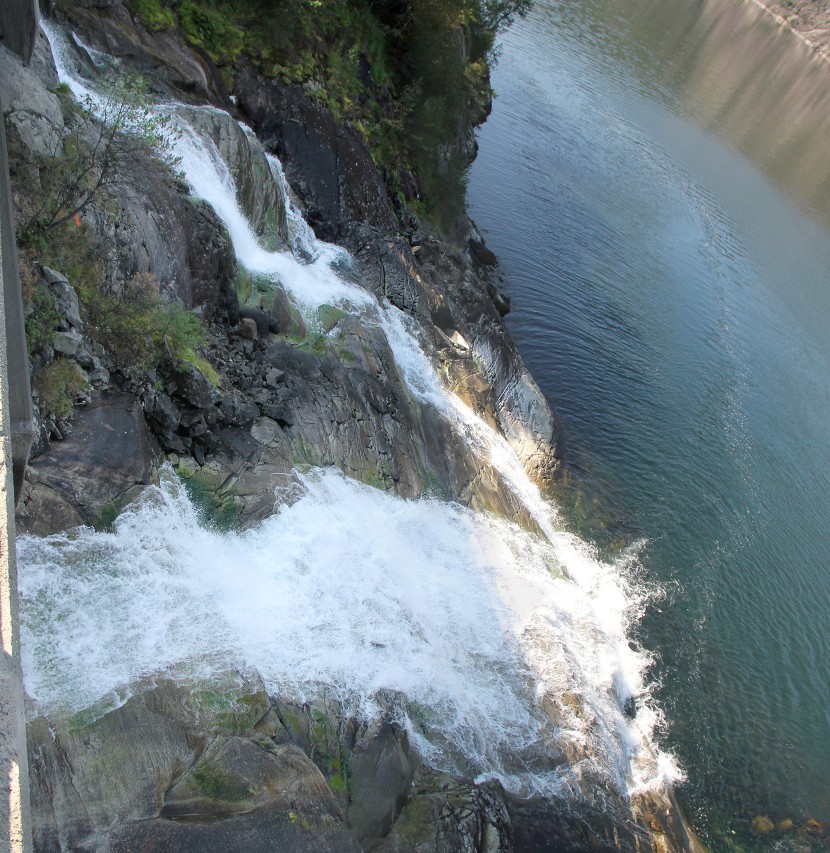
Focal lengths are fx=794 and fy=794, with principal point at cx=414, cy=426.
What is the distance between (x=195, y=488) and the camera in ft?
40.0

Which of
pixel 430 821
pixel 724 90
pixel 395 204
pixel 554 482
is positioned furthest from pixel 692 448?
pixel 724 90

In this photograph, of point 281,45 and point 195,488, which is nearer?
point 195,488

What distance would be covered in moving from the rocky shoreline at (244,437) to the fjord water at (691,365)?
2.59 metres

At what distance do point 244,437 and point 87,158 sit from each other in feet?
16.5

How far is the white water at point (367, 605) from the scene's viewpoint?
9.84 meters

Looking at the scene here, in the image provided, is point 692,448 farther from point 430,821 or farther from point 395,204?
point 430,821

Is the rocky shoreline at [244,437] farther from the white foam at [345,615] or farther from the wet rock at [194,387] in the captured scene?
the white foam at [345,615]

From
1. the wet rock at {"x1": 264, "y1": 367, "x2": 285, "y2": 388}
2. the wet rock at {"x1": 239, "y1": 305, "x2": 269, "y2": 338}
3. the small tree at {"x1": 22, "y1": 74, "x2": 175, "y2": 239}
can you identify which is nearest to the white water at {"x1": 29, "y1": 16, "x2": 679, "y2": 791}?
the small tree at {"x1": 22, "y1": 74, "x2": 175, "y2": 239}

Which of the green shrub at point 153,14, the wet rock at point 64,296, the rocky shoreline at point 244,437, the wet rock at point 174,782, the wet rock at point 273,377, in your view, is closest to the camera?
the wet rock at point 174,782

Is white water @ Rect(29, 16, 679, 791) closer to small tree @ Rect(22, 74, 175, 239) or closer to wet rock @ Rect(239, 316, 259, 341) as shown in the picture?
small tree @ Rect(22, 74, 175, 239)

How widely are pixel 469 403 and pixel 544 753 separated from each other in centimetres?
926

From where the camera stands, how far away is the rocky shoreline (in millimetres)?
8766

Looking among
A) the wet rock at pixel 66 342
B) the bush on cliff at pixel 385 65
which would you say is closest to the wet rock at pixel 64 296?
the wet rock at pixel 66 342

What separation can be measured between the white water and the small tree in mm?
1273
